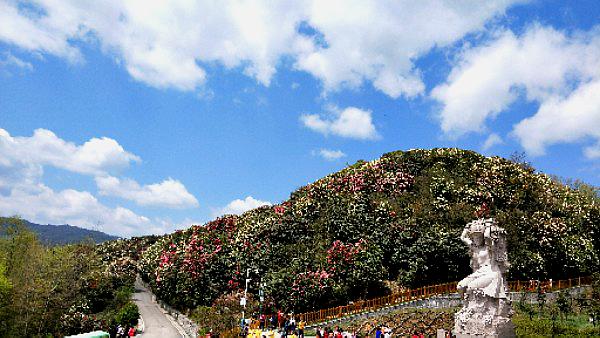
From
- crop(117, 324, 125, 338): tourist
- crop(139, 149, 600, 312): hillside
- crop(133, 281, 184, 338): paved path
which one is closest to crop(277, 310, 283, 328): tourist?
crop(139, 149, 600, 312): hillside

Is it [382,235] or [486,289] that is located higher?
[382,235]

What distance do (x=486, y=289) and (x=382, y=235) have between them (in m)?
19.3

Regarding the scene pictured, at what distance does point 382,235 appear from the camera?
1232 inches

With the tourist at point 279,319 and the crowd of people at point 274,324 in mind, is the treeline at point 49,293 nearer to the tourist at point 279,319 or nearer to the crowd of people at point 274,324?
the crowd of people at point 274,324

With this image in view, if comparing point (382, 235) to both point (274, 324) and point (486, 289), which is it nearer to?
point (274, 324)

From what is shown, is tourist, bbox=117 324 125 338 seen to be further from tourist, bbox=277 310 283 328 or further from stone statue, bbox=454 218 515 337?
stone statue, bbox=454 218 515 337

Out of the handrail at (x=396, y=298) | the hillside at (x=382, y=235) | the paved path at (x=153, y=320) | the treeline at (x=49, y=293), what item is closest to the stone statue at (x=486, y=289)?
the handrail at (x=396, y=298)

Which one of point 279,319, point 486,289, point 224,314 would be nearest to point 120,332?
point 224,314

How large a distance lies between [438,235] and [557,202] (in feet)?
31.8

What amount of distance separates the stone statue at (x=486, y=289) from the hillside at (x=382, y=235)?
15990mm

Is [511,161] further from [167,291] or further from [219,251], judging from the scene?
[167,291]

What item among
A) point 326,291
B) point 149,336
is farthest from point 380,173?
point 149,336

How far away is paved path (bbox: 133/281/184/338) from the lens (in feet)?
98.1

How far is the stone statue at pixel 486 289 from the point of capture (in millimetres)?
11844
